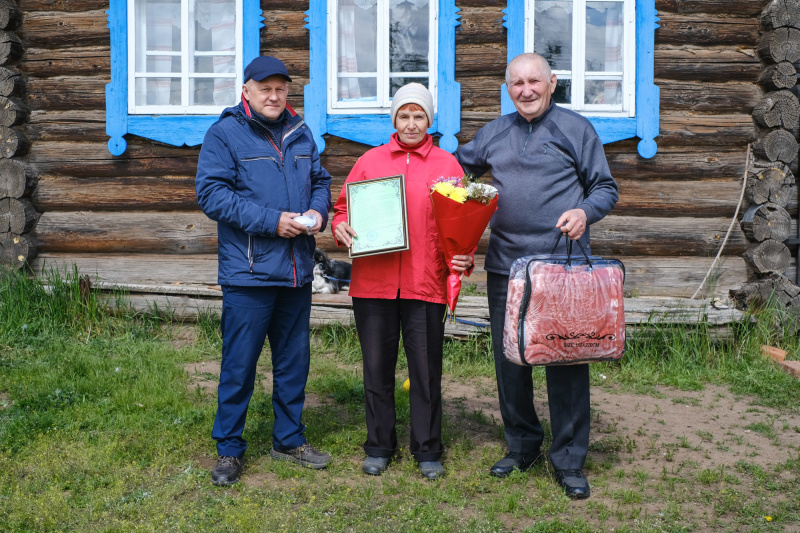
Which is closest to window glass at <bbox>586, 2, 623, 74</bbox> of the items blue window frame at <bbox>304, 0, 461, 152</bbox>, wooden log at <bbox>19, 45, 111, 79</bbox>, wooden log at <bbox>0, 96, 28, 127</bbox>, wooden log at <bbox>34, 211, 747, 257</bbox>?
blue window frame at <bbox>304, 0, 461, 152</bbox>

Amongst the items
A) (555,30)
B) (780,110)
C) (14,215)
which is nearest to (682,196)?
(780,110)

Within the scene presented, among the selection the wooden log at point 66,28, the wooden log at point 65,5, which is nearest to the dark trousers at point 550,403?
the wooden log at point 66,28

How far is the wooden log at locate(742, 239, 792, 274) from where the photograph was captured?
620 cm

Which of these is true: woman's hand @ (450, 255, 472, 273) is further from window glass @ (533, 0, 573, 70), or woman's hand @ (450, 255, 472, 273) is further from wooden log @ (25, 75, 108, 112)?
wooden log @ (25, 75, 108, 112)

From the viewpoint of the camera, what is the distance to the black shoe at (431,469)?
144 inches

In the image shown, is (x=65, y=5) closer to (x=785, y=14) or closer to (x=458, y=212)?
(x=458, y=212)

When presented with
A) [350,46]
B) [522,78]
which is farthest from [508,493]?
[350,46]

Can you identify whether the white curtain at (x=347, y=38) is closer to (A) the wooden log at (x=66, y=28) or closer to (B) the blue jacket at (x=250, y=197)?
(A) the wooden log at (x=66, y=28)

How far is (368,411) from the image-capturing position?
12.4 feet

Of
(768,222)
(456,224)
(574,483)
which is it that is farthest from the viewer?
(768,222)

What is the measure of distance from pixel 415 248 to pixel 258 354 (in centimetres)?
97

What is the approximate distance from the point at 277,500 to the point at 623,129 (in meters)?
4.38

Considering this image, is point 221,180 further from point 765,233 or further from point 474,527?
point 765,233

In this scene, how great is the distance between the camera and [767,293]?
6.16 meters
